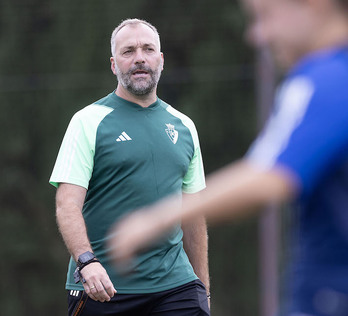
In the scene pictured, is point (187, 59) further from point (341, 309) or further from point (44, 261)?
point (341, 309)

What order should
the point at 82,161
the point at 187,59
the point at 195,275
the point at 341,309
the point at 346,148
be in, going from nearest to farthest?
the point at 346,148 → the point at 341,309 → the point at 82,161 → the point at 195,275 → the point at 187,59

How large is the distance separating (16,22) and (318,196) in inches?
293

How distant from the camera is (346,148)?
5.70 feet

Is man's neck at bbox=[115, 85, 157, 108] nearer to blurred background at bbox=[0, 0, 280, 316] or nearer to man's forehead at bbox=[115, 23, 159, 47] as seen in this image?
man's forehead at bbox=[115, 23, 159, 47]

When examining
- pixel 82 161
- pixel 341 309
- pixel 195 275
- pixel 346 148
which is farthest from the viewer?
pixel 195 275

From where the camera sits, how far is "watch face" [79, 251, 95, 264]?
4.05 metres

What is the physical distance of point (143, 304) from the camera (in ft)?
14.2

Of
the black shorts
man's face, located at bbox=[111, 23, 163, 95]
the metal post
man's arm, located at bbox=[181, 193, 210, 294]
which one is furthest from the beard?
the metal post

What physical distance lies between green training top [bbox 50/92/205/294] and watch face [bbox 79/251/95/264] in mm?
270

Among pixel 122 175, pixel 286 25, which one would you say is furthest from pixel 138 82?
pixel 286 25

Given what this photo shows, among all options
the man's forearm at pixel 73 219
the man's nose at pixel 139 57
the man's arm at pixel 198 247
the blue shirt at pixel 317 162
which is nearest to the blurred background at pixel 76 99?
the man's arm at pixel 198 247

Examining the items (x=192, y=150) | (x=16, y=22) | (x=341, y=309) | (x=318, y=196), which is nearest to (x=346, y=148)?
(x=318, y=196)

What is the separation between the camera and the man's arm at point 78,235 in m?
3.97

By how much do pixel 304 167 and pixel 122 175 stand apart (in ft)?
8.77
